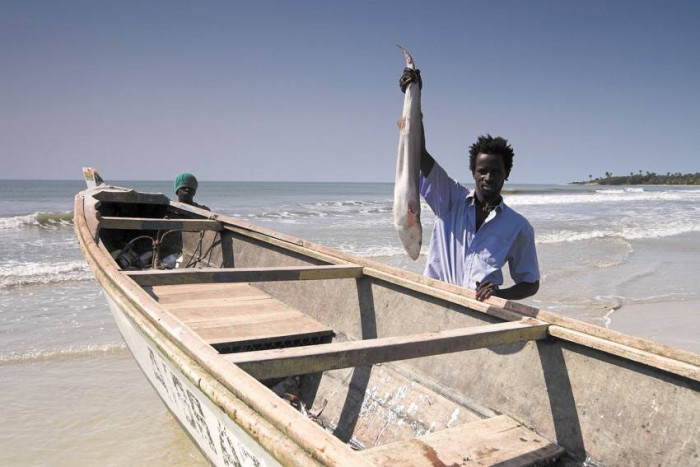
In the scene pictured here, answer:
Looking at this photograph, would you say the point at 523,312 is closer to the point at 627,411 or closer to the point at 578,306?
the point at 627,411

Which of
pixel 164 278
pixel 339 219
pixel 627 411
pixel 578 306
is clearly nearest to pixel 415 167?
pixel 627 411

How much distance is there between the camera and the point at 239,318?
411 centimetres

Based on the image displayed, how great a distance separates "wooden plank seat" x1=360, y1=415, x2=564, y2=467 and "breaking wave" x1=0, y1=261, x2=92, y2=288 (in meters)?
8.23

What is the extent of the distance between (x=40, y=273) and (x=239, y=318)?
279 inches

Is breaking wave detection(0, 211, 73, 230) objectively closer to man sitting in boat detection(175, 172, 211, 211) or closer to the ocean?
the ocean

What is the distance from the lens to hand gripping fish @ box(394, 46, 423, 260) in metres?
2.33

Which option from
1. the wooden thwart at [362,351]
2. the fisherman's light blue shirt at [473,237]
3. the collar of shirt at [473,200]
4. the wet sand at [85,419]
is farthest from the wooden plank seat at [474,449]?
the wet sand at [85,419]

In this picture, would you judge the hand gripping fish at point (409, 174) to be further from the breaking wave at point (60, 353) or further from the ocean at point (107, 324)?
the breaking wave at point (60, 353)

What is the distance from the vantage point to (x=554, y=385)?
2.50m

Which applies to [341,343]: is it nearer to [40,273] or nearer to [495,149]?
[495,149]

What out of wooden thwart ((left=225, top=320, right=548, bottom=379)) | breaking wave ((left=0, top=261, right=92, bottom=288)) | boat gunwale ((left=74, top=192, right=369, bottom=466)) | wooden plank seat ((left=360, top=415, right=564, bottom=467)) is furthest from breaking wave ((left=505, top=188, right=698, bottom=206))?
boat gunwale ((left=74, top=192, right=369, bottom=466))

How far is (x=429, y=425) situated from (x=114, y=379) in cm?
327

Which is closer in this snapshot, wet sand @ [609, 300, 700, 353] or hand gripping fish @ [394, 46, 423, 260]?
hand gripping fish @ [394, 46, 423, 260]

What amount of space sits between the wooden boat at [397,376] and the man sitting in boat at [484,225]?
192 millimetres
